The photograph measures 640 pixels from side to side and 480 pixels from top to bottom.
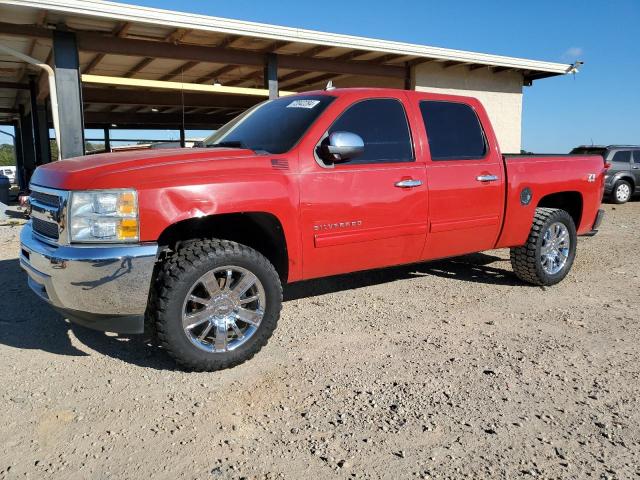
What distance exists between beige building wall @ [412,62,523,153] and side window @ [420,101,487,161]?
29.8 ft

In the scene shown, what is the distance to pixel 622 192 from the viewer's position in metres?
15.8

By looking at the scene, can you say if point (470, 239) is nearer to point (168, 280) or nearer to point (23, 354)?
point (168, 280)

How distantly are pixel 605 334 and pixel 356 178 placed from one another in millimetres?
2304

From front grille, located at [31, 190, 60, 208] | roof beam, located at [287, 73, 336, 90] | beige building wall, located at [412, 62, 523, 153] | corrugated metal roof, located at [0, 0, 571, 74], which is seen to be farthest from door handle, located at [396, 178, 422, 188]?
roof beam, located at [287, 73, 336, 90]

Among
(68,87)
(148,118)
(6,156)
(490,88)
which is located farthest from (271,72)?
(6,156)

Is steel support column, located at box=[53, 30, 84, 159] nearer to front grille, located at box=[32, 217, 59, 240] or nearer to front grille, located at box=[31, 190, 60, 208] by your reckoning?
front grille, located at box=[31, 190, 60, 208]

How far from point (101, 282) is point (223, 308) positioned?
2.57 feet

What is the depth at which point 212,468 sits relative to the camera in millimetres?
2387

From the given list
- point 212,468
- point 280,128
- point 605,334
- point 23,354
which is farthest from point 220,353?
point 605,334

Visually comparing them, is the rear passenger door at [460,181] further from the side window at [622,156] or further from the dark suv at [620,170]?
the side window at [622,156]

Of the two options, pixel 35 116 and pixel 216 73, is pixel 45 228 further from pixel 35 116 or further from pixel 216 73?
pixel 35 116

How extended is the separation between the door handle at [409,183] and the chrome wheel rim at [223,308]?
145 centimetres

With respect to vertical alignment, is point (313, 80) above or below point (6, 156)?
above

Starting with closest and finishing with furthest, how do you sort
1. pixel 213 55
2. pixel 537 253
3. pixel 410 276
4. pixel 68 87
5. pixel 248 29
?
1. pixel 537 253
2. pixel 410 276
3. pixel 68 87
4. pixel 248 29
5. pixel 213 55
